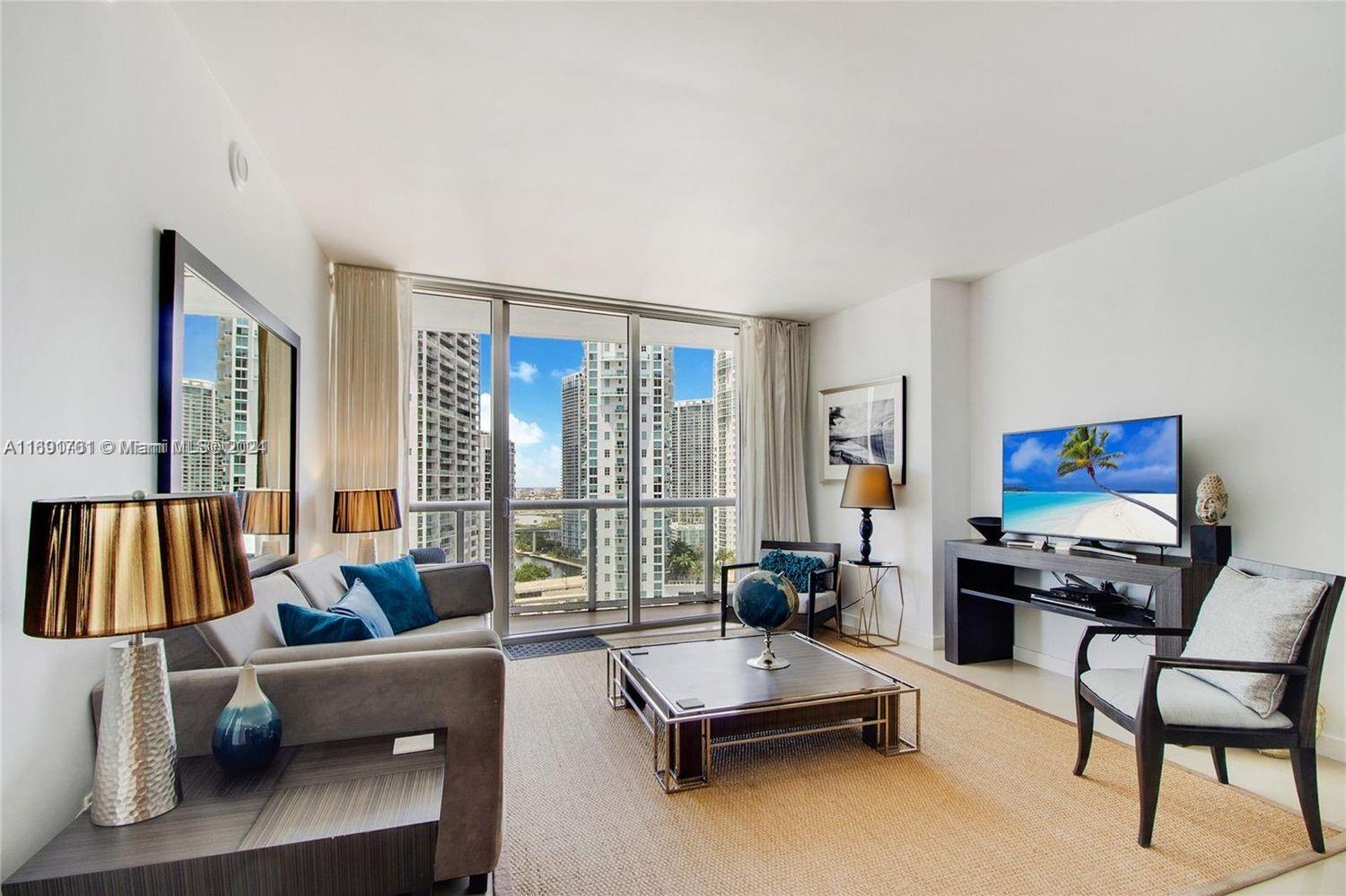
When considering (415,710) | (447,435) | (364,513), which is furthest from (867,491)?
(415,710)

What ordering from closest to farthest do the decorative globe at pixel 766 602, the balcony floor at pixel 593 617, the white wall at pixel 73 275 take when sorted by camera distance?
the white wall at pixel 73 275 < the decorative globe at pixel 766 602 < the balcony floor at pixel 593 617

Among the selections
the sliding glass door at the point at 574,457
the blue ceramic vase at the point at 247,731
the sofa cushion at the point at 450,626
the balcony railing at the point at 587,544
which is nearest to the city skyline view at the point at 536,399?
the sliding glass door at the point at 574,457

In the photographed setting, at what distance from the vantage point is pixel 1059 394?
379cm

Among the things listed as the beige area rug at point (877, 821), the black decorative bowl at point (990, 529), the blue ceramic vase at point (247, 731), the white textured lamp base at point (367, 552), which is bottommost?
the beige area rug at point (877, 821)

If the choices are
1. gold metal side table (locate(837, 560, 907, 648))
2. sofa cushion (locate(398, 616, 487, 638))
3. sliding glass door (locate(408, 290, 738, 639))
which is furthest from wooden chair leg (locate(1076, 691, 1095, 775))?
sliding glass door (locate(408, 290, 738, 639))

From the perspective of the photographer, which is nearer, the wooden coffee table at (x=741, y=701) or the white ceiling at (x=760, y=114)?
the white ceiling at (x=760, y=114)

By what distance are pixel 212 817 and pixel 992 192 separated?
357cm

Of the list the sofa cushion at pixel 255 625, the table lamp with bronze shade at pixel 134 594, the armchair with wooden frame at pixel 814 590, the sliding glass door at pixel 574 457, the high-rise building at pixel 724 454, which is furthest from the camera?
the high-rise building at pixel 724 454

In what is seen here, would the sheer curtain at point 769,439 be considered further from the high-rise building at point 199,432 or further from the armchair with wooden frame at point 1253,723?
the high-rise building at point 199,432

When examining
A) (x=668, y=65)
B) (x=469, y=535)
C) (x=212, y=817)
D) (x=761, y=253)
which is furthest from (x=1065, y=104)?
(x=469, y=535)

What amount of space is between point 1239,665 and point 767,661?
Answer: 5.49 feet

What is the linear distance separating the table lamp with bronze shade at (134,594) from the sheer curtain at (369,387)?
2.78m

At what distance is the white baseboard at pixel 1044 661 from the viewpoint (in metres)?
Result: 3.76

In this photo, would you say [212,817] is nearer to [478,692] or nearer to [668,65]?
[478,692]
